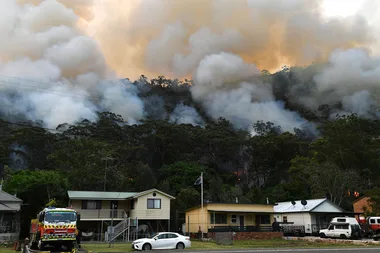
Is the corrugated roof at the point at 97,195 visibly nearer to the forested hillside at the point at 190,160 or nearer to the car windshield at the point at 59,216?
the forested hillside at the point at 190,160

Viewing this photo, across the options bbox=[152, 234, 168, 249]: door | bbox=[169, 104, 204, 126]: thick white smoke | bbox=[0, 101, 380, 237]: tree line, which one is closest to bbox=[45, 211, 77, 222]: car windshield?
bbox=[152, 234, 168, 249]: door

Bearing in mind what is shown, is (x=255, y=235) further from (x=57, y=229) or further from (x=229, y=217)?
(x=57, y=229)

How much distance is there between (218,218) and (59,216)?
860 inches

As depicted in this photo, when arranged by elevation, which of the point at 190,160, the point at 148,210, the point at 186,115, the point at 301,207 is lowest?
the point at 148,210

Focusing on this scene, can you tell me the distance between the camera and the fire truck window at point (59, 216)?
74.8ft

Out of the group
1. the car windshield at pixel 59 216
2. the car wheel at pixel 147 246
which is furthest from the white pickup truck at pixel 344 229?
the car windshield at pixel 59 216

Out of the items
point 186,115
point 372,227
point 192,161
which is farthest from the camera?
point 186,115

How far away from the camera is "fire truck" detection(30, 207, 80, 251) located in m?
22.3

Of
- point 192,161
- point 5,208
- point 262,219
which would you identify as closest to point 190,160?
point 192,161

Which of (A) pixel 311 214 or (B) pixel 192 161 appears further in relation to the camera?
(B) pixel 192 161

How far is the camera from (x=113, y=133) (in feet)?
342

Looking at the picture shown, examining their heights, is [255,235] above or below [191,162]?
below

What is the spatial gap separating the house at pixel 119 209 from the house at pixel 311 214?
49.5ft

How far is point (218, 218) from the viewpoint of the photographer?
40.8 metres
